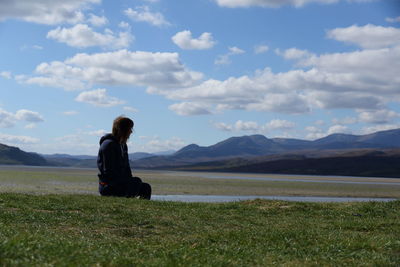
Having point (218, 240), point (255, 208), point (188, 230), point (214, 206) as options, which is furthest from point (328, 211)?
point (218, 240)

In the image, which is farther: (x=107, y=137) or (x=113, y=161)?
(x=107, y=137)

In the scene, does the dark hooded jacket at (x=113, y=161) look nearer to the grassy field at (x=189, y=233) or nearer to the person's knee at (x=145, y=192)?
the person's knee at (x=145, y=192)

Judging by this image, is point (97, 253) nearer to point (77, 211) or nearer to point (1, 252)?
point (1, 252)

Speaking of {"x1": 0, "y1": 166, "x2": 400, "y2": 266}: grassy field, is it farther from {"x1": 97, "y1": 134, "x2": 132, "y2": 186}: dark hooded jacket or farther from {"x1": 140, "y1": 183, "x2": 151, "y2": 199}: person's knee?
{"x1": 140, "y1": 183, "x2": 151, "y2": 199}: person's knee

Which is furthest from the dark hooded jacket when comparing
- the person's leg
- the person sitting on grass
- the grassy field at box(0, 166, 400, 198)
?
the grassy field at box(0, 166, 400, 198)

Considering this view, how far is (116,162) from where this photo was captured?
18.4m

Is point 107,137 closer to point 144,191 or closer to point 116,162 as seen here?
point 116,162

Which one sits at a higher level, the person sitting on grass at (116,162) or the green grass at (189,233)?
the person sitting on grass at (116,162)

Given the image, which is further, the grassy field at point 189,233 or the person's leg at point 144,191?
the person's leg at point 144,191

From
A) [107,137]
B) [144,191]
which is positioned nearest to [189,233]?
[107,137]

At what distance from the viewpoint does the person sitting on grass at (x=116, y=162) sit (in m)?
18.2

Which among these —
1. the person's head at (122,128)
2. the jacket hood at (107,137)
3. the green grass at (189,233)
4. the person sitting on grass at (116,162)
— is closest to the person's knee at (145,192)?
the person sitting on grass at (116,162)

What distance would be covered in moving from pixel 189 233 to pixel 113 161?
6.52 metres

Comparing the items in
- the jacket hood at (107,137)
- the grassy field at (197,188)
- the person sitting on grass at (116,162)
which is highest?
the jacket hood at (107,137)
